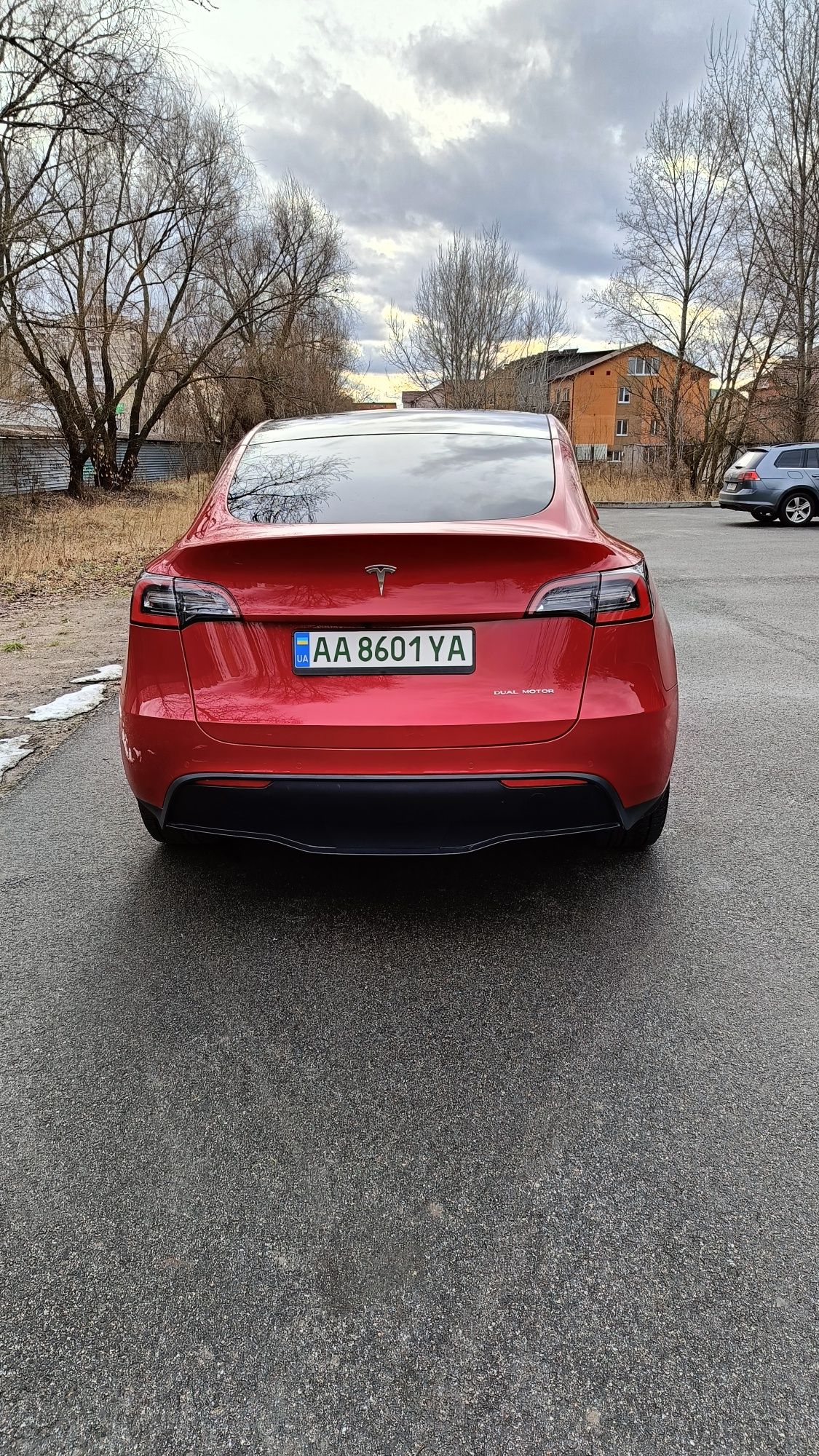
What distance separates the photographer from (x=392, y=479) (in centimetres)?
302

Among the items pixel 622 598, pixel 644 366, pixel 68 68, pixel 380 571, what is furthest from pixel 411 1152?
pixel 644 366

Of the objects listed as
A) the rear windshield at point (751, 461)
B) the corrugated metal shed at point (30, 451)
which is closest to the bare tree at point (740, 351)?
the rear windshield at point (751, 461)

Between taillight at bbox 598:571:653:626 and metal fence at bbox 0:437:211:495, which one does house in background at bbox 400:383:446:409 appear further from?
taillight at bbox 598:571:653:626

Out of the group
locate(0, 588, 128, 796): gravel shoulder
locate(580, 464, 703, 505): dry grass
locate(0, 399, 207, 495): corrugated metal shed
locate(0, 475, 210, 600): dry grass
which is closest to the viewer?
locate(0, 588, 128, 796): gravel shoulder

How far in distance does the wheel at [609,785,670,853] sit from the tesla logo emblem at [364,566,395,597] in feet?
3.78

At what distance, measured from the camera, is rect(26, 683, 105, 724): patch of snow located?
5.39 meters

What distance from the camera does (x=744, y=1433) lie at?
1.34 metres

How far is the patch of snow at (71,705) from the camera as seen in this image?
5.39 metres

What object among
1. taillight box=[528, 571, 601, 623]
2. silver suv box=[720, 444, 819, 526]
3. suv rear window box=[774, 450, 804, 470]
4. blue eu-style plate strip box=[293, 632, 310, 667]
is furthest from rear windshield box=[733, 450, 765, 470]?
blue eu-style plate strip box=[293, 632, 310, 667]

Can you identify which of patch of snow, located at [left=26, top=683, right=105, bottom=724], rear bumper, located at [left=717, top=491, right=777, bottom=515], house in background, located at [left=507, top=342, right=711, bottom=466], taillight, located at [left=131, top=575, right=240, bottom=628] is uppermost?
→ house in background, located at [left=507, top=342, right=711, bottom=466]

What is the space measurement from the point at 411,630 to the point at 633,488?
31068mm

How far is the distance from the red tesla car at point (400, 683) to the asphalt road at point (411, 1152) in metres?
0.43

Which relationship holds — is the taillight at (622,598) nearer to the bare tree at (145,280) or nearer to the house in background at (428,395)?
the bare tree at (145,280)

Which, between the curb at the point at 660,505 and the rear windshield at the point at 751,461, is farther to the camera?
the curb at the point at 660,505
